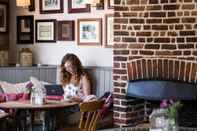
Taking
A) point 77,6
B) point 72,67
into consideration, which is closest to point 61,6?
point 77,6

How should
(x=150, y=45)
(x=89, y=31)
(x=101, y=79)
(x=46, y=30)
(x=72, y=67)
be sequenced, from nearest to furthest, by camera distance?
1. (x=150, y=45)
2. (x=72, y=67)
3. (x=101, y=79)
4. (x=89, y=31)
5. (x=46, y=30)

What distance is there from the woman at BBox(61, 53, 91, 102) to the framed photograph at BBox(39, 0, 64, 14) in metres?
0.99

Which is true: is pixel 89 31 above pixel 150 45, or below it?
above

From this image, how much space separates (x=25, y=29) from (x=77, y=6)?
1043 mm

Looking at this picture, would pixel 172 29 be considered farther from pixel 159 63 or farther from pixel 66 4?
pixel 66 4

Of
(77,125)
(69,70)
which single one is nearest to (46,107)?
(77,125)

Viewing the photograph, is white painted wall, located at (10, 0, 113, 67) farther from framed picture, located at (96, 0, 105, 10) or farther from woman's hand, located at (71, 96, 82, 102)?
woman's hand, located at (71, 96, 82, 102)

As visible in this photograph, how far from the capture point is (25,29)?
23.7 ft

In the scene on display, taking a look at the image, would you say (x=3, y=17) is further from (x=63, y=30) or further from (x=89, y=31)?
(x=89, y=31)

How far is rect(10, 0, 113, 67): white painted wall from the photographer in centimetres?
641

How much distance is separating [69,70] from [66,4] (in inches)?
45.3

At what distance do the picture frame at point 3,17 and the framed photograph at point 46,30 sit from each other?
57 centimetres

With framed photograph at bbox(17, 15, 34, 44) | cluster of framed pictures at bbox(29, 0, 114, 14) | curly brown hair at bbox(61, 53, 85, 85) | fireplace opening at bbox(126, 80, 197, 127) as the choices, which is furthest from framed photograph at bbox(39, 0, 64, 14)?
fireplace opening at bbox(126, 80, 197, 127)

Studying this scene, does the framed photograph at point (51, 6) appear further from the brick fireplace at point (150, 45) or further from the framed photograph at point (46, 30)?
the brick fireplace at point (150, 45)
